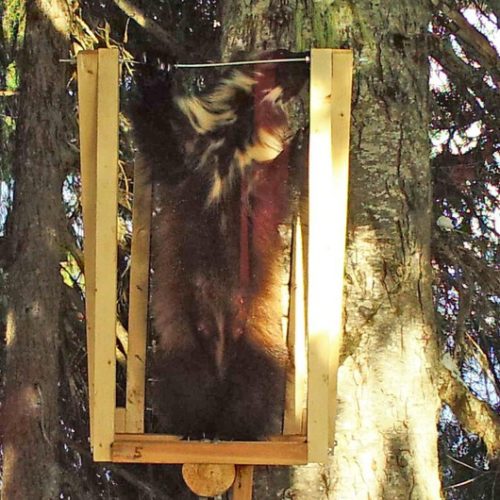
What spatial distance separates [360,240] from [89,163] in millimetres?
584

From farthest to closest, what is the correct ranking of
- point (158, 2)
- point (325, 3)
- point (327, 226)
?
point (158, 2), point (325, 3), point (327, 226)

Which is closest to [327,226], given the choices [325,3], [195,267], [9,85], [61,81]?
[195,267]

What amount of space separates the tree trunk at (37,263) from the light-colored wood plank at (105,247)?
1719mm

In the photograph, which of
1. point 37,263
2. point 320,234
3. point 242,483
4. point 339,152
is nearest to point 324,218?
point 320,234

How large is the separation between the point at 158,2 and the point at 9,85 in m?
0.71

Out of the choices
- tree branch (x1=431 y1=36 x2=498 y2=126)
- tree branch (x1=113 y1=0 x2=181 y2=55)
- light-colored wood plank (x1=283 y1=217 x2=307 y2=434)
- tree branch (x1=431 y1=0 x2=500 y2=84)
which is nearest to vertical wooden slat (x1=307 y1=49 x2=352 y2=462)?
light-colored wood plank (x1=283 y1=217 x2=307 y2=434)

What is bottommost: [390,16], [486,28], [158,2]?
[390,16]

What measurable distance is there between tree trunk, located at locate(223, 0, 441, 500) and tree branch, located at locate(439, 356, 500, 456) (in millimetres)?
398

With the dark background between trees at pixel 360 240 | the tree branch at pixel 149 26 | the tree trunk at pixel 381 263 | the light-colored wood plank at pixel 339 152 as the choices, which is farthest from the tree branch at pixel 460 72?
the light-colored wood plank at pixel 339 152

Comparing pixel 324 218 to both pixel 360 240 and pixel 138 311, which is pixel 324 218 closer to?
pixel 360 240

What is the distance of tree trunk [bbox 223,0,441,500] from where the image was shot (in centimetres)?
199

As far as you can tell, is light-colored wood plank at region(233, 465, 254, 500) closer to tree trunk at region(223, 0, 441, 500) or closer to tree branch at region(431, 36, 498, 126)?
tree trunk at region(223, 0, 441, 500)

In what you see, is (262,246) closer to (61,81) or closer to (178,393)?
(178,393)

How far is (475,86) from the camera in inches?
131
